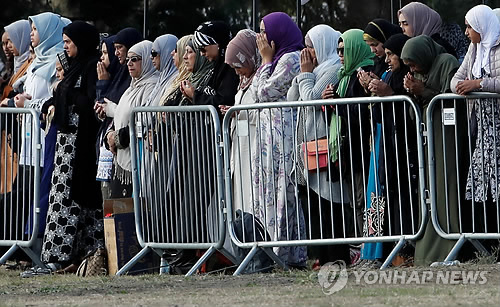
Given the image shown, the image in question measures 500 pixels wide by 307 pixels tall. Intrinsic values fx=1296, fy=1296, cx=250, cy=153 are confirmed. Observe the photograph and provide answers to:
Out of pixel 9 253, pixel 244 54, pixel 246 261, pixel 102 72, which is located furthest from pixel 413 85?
pixel 9 253

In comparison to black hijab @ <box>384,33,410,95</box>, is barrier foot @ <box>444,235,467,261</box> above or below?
below

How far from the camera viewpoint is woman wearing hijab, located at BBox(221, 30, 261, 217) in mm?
9797

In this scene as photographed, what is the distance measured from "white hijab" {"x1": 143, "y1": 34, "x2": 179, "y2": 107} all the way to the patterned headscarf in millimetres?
863

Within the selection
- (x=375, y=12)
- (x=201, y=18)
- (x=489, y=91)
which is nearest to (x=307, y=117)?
(x=489, y=91)

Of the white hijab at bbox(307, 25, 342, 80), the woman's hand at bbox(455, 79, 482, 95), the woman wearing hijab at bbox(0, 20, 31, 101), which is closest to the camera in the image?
the woman's hand at bbox(455, 79, 482, 95)

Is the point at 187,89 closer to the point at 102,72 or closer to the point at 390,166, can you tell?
the point at 102,72

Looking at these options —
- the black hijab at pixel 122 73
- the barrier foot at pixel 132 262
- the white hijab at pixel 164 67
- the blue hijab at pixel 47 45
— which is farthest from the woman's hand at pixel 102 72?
the barrier foot at pixel 132 262

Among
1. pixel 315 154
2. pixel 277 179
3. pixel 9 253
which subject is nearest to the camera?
pixel 315 154

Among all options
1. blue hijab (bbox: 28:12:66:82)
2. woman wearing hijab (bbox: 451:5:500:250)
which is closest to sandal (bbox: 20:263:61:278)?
blue hijab (bbox: 28:12:66:82)

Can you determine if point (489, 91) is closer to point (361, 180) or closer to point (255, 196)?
point (361, 180)

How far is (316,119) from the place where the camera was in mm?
9539

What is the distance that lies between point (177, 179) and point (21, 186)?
6.24 ft

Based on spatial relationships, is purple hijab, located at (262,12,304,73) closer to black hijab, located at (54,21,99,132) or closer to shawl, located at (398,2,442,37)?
shawl, located at (398,2,442,37)

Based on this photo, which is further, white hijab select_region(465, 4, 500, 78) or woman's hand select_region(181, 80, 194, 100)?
woman's hand select_region(181, 80, 194, 100)
